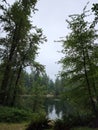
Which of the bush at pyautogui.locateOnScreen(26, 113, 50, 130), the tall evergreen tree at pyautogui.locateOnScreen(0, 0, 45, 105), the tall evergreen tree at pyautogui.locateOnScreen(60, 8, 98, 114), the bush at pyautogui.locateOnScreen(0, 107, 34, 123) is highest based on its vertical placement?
the tall evergreen tree at pyautogui.locateOnScreen(0, 0, 45, 105)

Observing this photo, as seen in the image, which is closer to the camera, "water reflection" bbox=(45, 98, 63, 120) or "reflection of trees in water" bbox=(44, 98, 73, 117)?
"water reflection" bbox=(45, 98, 63, 120)

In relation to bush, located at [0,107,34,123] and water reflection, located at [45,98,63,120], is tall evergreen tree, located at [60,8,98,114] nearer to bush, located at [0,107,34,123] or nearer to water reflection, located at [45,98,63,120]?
bush, located at [0,107,34,123]

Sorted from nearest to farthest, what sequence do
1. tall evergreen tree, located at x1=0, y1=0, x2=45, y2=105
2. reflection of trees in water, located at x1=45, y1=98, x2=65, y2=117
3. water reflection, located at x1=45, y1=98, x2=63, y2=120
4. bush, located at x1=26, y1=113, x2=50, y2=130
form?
bush, located at x1=26, y1=113, x2=50, y2=130, tall evergreen tree, located at x1=0, y1=0, x2=45, y2=105, water reflection, located at x1=45, y1=98, x2=63, y2=120, reflection of trees in water, located at x1=45, y1=98, x2=65, y2=117

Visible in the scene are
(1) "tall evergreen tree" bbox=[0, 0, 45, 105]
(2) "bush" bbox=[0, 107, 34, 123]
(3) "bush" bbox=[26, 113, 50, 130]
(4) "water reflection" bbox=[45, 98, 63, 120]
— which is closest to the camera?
(3) "bush" bbox=[26, 113, 50, 130]

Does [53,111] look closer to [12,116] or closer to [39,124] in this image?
[12,116]

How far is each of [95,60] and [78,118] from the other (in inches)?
134

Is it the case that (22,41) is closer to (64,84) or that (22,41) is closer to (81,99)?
(64,84)

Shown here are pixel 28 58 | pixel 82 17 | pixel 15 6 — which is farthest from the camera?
pixel 28 58

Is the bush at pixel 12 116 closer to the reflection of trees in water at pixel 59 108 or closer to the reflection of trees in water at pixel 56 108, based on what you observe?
the reflection of trees in water at pixel 59 108

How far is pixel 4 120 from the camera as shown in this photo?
1711 cm

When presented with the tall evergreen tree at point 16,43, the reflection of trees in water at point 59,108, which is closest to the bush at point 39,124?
the tall evergreen tree at point 16,43

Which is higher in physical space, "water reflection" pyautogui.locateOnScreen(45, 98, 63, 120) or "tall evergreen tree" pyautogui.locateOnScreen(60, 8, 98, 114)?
"water reflection" pyautogui.locateOnScreen(45, 98, 63, 120)

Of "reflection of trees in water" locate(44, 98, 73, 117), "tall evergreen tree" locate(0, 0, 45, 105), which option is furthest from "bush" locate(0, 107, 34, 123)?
"reflection of trees in water" locate(44, 98, 73, 117)

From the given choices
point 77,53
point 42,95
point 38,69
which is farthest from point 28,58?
point 42,95
